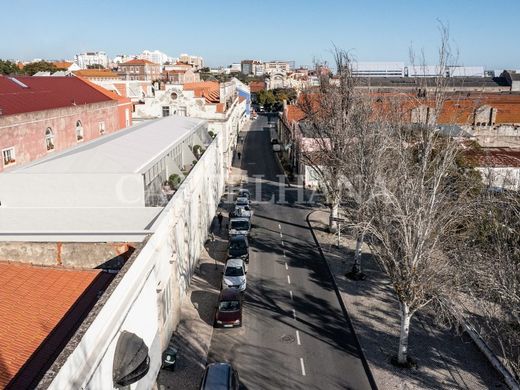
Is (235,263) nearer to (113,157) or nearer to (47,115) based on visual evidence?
(113,157)

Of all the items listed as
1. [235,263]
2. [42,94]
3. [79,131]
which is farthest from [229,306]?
[42,94]

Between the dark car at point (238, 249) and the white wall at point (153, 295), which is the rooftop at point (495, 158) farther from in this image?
the white wall at point (153, 295)

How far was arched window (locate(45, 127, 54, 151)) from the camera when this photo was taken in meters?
27.1

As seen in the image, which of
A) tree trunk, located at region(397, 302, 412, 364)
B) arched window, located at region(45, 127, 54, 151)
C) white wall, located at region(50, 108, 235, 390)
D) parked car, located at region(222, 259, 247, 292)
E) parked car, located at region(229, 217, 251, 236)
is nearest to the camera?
white wall, located at region(50, 108, 235, 390)

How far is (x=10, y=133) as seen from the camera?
2327cm

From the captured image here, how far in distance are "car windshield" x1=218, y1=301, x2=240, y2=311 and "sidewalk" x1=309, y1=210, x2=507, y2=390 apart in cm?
524

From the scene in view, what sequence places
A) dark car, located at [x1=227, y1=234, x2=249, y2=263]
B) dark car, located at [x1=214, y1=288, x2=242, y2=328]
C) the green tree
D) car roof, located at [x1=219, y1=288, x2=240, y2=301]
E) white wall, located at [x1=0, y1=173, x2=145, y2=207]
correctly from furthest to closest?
the green tree < dark car, located at [x1=227, y1=234, x2=249, y2=263] < car roof, located at [x1=219, y1=288, x2=240, y2=301] < dark car, located at [x1=214, y1=288, x2=242, y2=328] < white wall, located at [x1=0, y1=173, x2=145, y2=207]

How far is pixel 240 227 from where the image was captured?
31.3 meters

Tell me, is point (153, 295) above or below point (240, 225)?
above

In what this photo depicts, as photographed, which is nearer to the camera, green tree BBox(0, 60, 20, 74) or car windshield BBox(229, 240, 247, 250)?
car windshield BBox(229, 240, 247, 250)

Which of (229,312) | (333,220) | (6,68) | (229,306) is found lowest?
(229,312)

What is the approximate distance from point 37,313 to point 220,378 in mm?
6338

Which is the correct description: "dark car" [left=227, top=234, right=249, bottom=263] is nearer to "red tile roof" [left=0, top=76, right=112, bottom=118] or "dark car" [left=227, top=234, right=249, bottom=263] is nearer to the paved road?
the paved road

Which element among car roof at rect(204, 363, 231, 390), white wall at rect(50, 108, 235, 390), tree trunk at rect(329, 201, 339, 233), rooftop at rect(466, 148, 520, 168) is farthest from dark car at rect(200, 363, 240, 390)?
rooftop at rect(466, 148, 520, 168)
